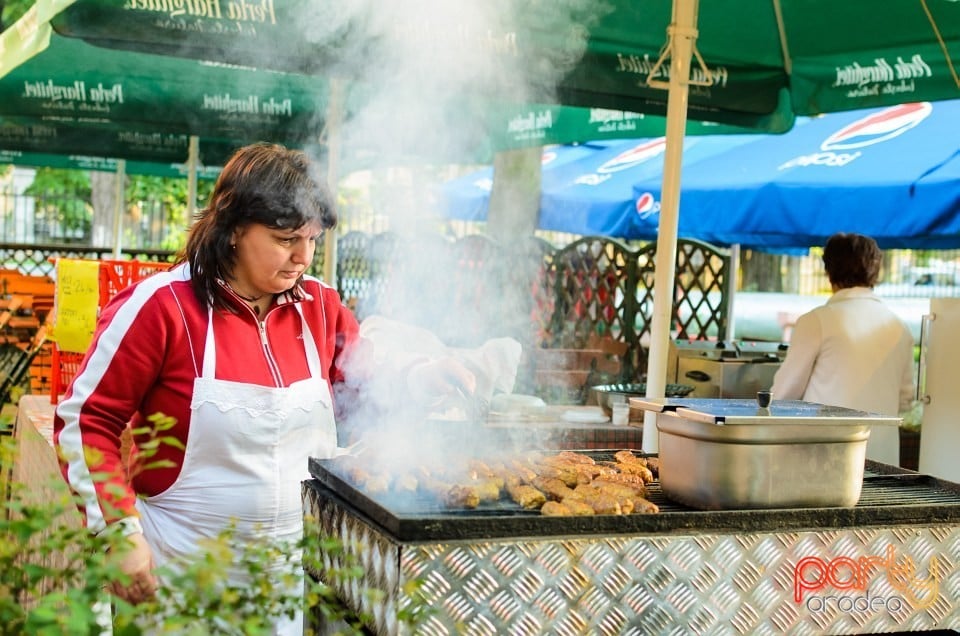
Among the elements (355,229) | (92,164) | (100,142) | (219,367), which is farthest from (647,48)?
(355,229)

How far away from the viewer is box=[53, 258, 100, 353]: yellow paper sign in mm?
4844

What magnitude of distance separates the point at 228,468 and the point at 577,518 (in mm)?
968

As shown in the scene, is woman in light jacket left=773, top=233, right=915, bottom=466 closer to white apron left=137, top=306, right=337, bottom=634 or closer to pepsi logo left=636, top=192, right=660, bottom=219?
white apron left=137, top=306, right=337, bottom=634

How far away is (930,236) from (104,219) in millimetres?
15291

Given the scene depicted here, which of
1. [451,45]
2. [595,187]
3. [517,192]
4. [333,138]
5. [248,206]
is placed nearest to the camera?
[248,206]

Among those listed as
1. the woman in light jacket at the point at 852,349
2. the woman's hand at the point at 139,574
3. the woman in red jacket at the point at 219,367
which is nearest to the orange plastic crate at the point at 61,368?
the woman in red jacket at the point at 219,367

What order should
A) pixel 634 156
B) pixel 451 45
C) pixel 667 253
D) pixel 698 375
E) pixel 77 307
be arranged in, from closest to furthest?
pixel 667 253 < pixel 451 45 < pixel 77 307 < pixel 698 375 < pixel 634 156

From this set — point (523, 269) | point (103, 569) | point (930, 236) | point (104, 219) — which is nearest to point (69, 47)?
point (523, 269)

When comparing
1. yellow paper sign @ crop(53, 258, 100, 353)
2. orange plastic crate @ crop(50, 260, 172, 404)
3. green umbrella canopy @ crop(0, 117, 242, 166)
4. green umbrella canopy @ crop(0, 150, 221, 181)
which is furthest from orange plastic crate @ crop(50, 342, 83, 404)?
green umbrella canopy @ crop(0, 150, 221, 181)

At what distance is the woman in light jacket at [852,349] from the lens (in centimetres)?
506

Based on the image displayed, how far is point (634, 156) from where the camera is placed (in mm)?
10438

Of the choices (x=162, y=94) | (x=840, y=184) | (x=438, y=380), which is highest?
(x=162, y=94)

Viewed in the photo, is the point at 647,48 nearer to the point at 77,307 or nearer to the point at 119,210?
the point at 77,307

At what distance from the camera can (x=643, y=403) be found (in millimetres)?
2814
